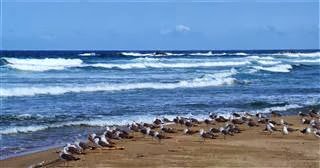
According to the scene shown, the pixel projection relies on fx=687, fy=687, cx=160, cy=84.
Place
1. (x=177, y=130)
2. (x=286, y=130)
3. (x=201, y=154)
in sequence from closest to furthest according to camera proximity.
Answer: (x=201, y=154) < (x=286, y=130) < (x=177, y=130)

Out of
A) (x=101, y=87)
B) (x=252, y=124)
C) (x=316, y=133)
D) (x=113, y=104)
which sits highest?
(x=101, y=87)

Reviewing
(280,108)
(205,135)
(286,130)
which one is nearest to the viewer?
(205,135)

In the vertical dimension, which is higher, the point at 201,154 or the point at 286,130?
the point at 286,130

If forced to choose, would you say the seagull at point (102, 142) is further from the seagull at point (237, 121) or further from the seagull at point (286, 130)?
the seagull at point (237, 121)

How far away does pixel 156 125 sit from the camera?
16.0 metres

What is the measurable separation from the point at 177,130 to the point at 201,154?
12.4 feet

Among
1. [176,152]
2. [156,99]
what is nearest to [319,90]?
[156,99]

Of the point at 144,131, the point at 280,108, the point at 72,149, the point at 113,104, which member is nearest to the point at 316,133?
the point at 144,131

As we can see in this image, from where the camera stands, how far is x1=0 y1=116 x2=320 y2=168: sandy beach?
11.1m

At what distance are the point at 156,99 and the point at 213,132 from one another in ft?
29.3

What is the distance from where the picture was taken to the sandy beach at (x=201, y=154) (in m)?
11.1

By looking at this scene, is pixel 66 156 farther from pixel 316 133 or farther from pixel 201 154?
pixel 316 133

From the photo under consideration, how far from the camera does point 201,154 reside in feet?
39.7

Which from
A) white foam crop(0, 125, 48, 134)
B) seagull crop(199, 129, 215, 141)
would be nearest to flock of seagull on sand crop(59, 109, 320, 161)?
seagull crop(199, 129, 215, 141)
